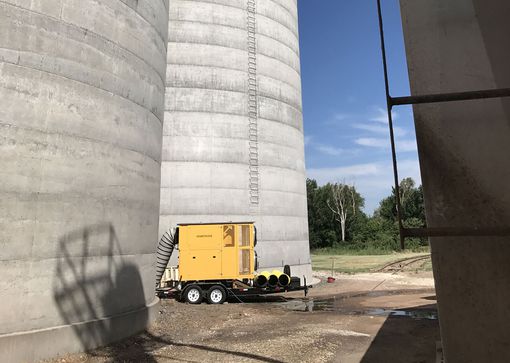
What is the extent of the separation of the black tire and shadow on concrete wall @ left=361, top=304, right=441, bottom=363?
826 centimetres

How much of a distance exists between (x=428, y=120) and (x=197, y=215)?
18.9 metres

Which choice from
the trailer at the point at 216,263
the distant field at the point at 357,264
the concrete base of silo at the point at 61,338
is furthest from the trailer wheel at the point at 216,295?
the distant field at the point at 357,264

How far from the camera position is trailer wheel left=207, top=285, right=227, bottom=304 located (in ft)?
56.6

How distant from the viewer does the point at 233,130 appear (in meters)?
22.8

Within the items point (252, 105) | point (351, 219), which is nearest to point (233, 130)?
point (252, 105)

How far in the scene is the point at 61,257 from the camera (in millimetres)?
8492

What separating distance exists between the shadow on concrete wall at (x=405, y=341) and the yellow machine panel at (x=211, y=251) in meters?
7.15

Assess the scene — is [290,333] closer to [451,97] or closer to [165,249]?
[165,249]

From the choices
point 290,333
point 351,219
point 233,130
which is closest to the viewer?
point 290,333

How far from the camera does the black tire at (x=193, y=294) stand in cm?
1720

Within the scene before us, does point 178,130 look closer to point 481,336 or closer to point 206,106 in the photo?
point 206,106

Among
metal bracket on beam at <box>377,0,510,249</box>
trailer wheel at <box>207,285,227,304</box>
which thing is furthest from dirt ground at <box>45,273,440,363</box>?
metal bracket on beam at <box>377,0,510,249</box>

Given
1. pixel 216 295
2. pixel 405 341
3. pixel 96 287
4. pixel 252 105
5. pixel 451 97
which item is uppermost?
pixel 252 105

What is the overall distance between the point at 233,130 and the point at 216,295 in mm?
9967
